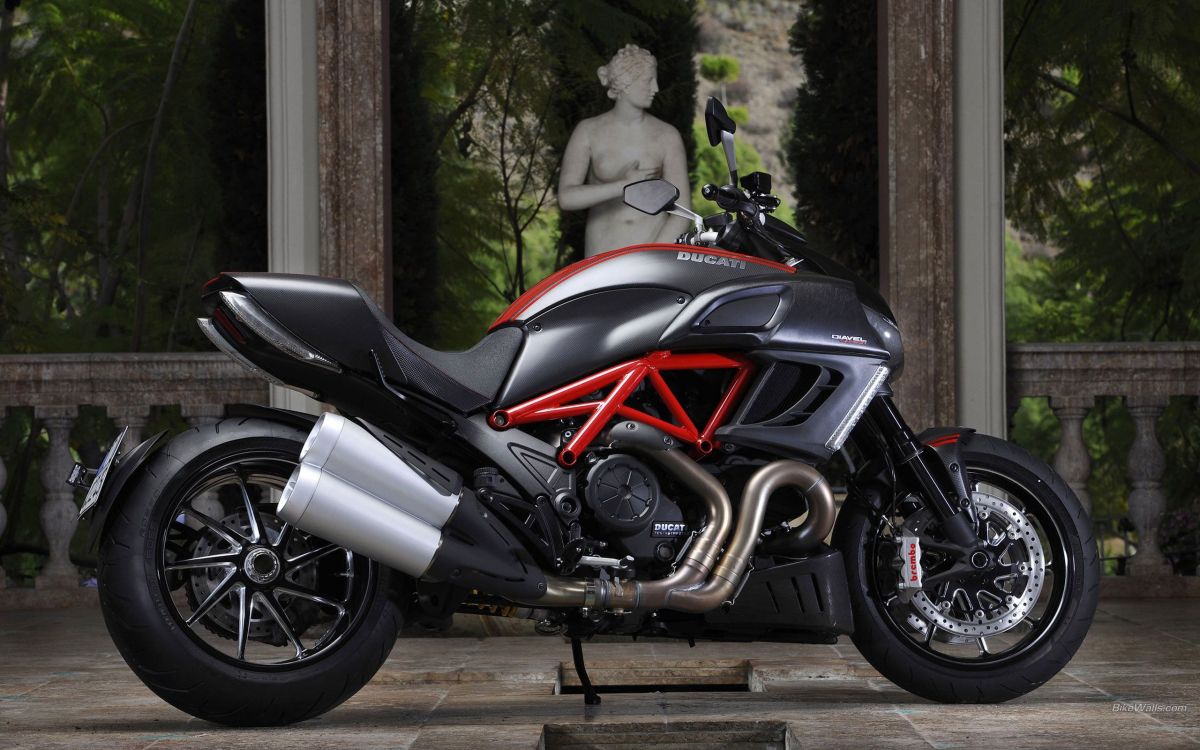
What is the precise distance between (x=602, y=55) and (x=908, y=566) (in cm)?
495

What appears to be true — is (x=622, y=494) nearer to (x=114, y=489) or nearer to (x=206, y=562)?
(x=206, y=562)

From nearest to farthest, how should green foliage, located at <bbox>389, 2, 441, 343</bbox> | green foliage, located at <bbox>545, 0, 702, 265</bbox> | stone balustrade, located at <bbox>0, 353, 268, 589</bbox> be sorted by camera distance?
stone balustrade, located at <bbox>0, 353, 268, 589</bbox>
green foliage, located at <bbox>389, 2, 441, 343</bbox>
green foliage, located at <bbox>545, 0, 702, 265</bbox>

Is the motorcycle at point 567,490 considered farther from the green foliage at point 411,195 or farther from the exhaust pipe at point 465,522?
the green foliage at point 411,195

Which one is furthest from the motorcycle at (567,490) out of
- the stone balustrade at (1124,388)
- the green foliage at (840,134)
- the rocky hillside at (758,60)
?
the rocky hillside at (758,60)

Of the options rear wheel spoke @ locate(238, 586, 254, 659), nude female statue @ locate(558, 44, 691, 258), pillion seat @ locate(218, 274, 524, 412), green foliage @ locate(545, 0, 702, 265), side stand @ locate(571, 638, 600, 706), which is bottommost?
side stand @ locate(571, 638, 600, 706)

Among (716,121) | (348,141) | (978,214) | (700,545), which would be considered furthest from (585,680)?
(978,214)

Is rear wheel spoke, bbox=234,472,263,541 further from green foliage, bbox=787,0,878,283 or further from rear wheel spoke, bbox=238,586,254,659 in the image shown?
green foliage, bbox=787,0,878,283

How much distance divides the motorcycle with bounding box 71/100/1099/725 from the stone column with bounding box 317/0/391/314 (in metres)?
1.89

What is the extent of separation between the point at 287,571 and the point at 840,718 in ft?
4.09

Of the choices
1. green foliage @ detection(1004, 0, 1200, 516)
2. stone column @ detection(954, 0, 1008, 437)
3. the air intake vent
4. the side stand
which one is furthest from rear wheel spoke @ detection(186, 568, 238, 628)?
green foliage @ detection(1004, 0, 1200, 516)

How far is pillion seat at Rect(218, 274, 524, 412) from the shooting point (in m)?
2.97

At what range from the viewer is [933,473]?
11.2 ft

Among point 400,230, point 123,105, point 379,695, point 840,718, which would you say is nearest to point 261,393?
point 400,230

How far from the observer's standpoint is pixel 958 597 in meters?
3.40
